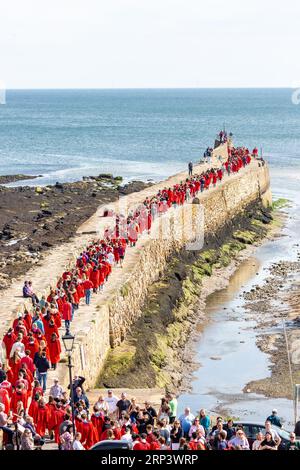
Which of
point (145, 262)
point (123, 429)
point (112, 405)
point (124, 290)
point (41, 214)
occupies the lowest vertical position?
point (41, 214)

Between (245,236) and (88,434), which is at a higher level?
(88,434)

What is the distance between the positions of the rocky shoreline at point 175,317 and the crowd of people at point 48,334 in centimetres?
189

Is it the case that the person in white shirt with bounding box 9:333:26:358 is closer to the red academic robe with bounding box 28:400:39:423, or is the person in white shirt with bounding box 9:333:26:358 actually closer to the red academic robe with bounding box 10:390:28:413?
the red academic robe with bounding box 10:390:28:413

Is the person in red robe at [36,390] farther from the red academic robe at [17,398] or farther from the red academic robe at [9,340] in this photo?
the red academic robe at [9,340]

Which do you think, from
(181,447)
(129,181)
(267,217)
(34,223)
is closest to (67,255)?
(34,223)

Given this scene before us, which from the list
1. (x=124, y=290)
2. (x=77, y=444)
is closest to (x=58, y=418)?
(x=77, y=444)

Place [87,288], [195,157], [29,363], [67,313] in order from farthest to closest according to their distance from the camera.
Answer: [195,157], [87,288], [67,313], [29,363]

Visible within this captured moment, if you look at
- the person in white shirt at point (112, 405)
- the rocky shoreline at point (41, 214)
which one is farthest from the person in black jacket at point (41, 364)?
the rocky shoreline at point (41, 214)

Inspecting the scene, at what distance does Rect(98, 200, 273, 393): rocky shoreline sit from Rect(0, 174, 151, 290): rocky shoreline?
13.2 ft

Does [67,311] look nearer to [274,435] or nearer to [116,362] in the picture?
[116,362]

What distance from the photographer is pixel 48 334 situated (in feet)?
67.5

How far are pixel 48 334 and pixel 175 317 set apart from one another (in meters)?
11.7
